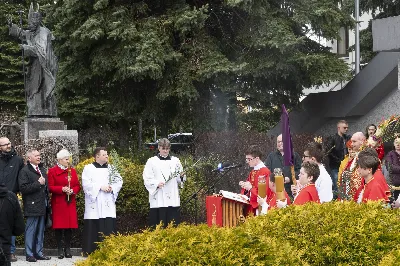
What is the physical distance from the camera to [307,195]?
8.85 metres

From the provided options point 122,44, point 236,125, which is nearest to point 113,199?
point 122,44

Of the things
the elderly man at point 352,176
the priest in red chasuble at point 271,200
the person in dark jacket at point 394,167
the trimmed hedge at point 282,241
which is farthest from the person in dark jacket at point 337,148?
the trimmed hedge at point 282,241

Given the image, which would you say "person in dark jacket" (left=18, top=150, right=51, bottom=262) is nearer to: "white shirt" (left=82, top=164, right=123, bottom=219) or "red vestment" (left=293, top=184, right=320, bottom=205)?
"white shirt" (left=82, top=164, right=123, bottom=219)

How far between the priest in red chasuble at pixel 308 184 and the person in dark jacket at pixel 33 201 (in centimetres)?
481

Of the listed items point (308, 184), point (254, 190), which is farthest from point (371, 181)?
point (254, 190)

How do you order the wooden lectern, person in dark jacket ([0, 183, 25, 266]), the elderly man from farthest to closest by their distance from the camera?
the wooden lectern, the elderly man, person in dark jacket ([0, 183, 25, 266])

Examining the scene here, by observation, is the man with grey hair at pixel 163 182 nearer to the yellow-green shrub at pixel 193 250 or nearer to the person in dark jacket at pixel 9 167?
the person in dark jacket at pixel 9 167

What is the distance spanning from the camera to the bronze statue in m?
17.5

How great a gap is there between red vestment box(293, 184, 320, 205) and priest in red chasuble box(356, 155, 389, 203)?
0.56m

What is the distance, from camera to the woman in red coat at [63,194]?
12.5 metres

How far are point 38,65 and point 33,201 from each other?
622 cm

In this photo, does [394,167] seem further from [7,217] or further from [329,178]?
[7,217]

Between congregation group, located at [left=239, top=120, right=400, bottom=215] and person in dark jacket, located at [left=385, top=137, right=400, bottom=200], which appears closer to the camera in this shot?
congregation group, located at [left=239, top=120, right=400, bottom=215]

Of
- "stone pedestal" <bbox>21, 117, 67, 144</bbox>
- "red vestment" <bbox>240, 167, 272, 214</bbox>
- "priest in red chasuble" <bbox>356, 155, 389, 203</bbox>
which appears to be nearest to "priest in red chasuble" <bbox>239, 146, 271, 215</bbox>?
"red vestment" <bbox>240, 167, 272, 214</bbox>
